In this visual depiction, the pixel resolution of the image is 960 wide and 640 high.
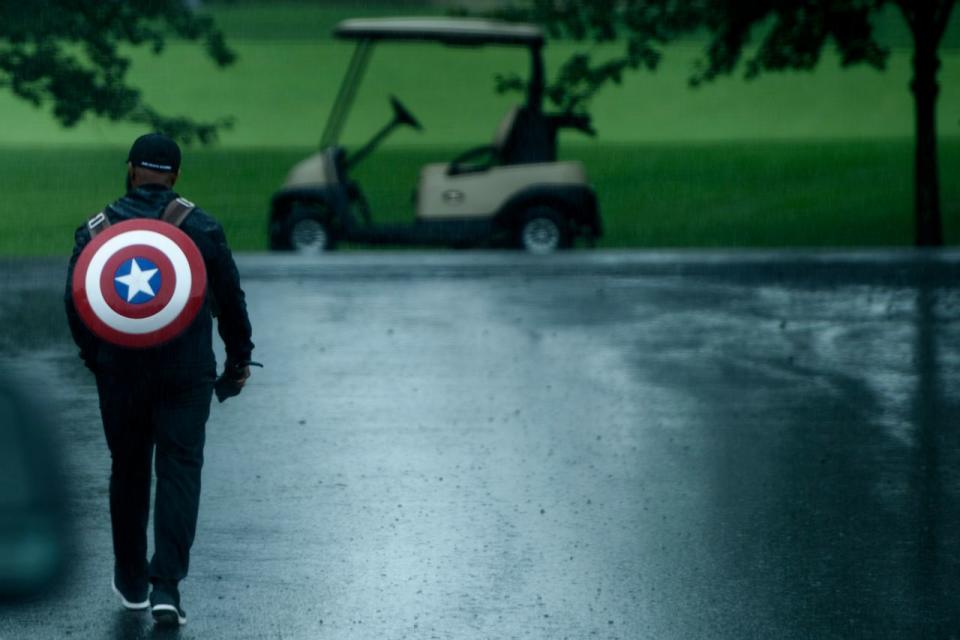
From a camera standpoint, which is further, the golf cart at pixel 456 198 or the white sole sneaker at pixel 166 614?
the golf cart at pixel 456 198

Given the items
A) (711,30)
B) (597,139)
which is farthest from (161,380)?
(597,139)

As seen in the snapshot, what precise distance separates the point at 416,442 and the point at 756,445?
170 centimetres

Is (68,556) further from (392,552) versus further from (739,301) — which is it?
(739,301)

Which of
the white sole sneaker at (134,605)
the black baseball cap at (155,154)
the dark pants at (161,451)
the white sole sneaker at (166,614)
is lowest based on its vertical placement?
the white sole sneaker at (134,605)

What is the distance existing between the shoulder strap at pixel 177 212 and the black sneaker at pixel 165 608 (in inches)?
46.6

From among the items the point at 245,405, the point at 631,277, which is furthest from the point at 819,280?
the point at 245,405

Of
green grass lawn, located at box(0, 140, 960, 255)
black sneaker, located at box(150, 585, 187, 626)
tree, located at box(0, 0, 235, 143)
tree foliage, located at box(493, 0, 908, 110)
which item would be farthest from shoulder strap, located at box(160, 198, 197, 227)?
green grass lawn, located at box(0, 140, 960, 255)

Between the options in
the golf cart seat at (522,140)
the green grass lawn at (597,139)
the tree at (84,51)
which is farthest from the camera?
the green grass lawn at (597,139)

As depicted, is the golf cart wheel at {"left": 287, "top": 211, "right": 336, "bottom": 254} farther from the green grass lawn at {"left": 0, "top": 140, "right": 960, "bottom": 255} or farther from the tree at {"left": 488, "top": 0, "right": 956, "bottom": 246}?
the green grass lawn at {"left": 0, "top": 140, "right": 960, "bottom": 255}

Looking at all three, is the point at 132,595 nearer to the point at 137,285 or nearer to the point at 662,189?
the point at 137,285

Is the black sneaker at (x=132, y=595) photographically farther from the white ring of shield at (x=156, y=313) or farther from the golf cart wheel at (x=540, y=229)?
the golf cart wheel at (x=540, y=229)

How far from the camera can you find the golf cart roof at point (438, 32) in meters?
21.0

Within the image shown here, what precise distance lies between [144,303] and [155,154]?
0.55m

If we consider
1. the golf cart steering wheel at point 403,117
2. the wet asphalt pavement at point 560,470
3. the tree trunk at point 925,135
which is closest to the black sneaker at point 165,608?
the wet asphalt pavement at point 560,470
